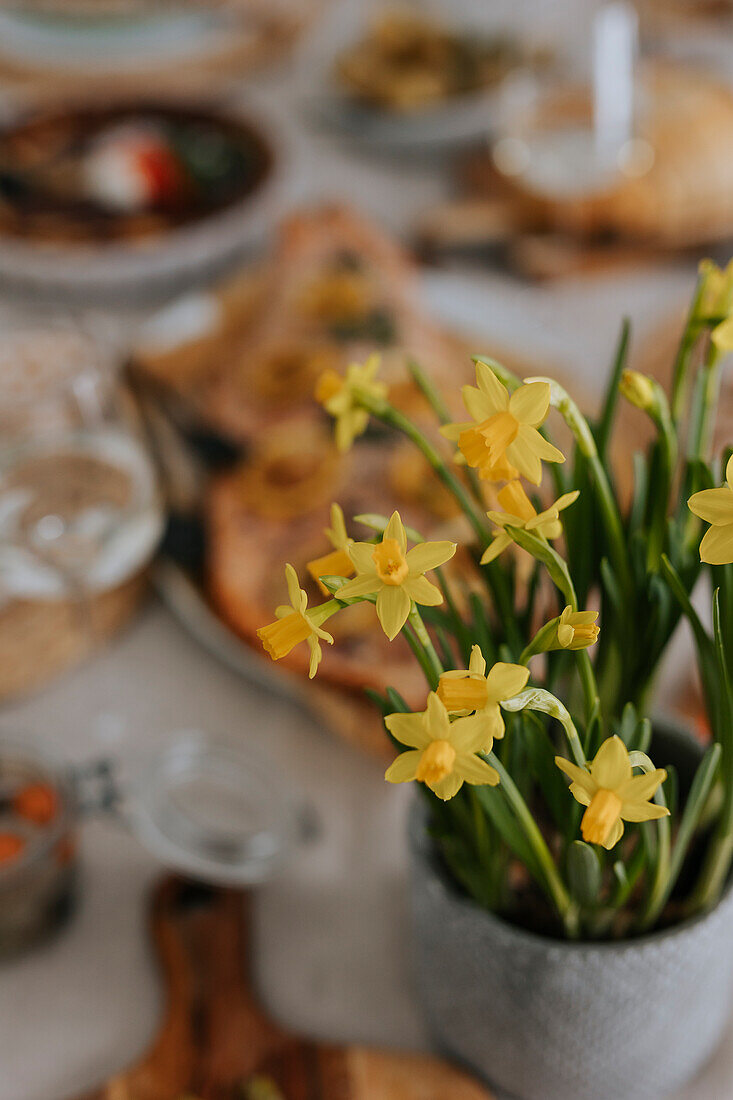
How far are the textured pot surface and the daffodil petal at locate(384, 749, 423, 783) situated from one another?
15 centimetres

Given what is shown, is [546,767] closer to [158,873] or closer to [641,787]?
[641,787]

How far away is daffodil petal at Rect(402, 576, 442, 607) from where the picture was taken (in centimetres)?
29

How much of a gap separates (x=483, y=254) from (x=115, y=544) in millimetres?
569

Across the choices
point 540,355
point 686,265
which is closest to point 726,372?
point 540,355

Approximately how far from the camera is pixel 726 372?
0.74 meters

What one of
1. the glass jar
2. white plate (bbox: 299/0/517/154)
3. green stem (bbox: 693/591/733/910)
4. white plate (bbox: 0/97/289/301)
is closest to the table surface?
the glass jar

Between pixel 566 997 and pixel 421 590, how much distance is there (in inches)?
8.2

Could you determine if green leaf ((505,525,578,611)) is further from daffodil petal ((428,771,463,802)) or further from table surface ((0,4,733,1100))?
table surface ((0,4,733,1100))

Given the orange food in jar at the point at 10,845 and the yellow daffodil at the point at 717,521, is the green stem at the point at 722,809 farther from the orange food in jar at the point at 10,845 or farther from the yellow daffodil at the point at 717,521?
the orange food in jar at the point at 10,845

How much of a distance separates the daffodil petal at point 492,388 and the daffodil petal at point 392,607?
0.05 metres

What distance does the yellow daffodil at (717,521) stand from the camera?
292 mm

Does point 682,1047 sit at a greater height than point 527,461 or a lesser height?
lesser

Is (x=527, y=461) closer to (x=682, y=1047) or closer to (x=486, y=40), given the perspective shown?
(x=682, y=1047)

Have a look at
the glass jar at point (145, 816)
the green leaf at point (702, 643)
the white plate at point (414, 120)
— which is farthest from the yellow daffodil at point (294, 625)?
the white plate at point (414, 120)
